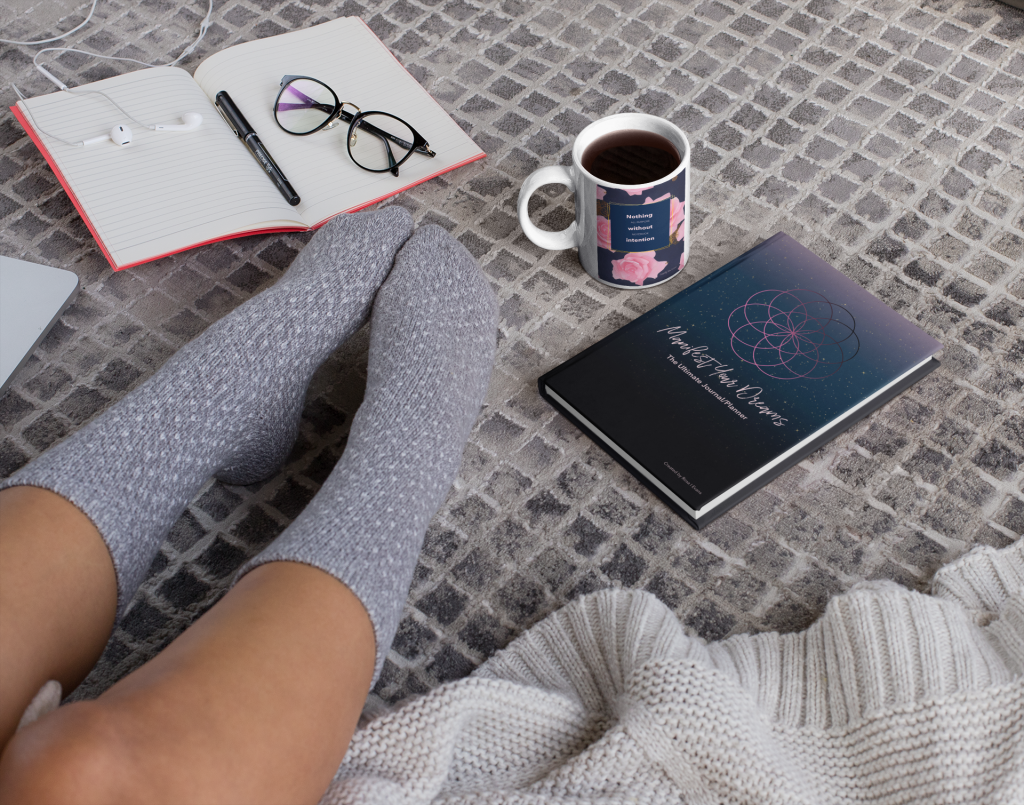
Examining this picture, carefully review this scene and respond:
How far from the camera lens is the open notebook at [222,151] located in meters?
0.73

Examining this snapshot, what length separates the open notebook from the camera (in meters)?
0.73

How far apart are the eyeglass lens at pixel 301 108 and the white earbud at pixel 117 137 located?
Result: 134 mm

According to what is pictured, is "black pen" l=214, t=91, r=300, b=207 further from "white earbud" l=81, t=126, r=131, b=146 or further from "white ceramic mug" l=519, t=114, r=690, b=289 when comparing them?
"white ceramic mug" l=519, t=114, r=690, b=289

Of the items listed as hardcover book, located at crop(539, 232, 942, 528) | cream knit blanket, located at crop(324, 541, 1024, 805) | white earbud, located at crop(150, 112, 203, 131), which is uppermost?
white earbud, located at crop(150, 112, 203, 131)

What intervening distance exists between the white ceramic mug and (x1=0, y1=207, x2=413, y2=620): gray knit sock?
0.44 ft

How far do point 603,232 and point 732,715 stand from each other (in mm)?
350

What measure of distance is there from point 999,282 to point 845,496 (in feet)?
0.79

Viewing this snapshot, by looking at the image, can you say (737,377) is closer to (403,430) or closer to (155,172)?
(403,430)

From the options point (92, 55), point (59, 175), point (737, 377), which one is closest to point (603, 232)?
point (737, 377)

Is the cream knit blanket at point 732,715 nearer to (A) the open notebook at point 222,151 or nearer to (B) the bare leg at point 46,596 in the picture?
(B) the bare leg at point 46,596

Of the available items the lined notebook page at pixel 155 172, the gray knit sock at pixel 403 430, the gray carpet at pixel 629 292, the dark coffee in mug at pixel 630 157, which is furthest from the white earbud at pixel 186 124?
the dark coffee in mug at pixel 630 157

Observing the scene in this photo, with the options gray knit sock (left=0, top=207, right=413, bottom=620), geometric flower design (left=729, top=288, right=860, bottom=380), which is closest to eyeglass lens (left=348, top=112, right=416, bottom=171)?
gray knit sock (left=0, top=207, right=413, bottom=620)

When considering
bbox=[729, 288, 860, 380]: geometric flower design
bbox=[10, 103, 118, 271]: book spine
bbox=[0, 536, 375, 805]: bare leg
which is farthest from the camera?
bbox=[10, 103, 118, 271]: book spine

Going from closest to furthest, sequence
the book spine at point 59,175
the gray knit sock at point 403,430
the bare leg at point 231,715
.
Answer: the bare leg at point 231,715 → the gray knit sock at point 403,430 → the book spine at point 59,175
